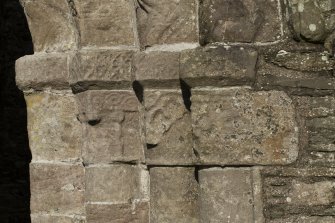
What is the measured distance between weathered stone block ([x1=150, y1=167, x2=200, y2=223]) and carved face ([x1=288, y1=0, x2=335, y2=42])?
0.76 metres

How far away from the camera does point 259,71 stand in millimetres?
2809

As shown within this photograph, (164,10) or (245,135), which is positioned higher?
(164,10)

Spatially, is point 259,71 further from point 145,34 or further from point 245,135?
point 145,34

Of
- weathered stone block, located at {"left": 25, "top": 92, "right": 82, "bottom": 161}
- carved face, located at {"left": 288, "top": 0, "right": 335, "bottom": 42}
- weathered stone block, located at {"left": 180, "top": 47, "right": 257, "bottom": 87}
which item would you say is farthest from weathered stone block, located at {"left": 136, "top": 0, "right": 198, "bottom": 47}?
weathered stone block, located at {"left": 25, "top": 92, "right": 82, "bottom": 161}

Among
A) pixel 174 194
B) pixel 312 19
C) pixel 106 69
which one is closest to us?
pixel 312 19

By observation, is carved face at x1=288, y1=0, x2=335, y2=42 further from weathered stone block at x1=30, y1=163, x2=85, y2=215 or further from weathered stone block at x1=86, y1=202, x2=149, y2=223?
weathered stone block at x1=30, y1=163, x2=85, y2=215

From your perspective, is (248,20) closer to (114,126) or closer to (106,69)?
(106,69)

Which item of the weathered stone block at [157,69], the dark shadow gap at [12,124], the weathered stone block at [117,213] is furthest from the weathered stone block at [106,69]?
the dark shadow gap at [12,124]

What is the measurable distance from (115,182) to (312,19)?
45.3 inches

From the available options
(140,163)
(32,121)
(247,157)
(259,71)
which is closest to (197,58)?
(259,71)

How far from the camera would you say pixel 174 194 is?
3.12 m

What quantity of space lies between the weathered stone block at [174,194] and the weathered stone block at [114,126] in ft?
0.66

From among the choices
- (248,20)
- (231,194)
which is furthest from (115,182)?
(248,20)

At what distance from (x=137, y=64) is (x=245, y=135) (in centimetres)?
56
